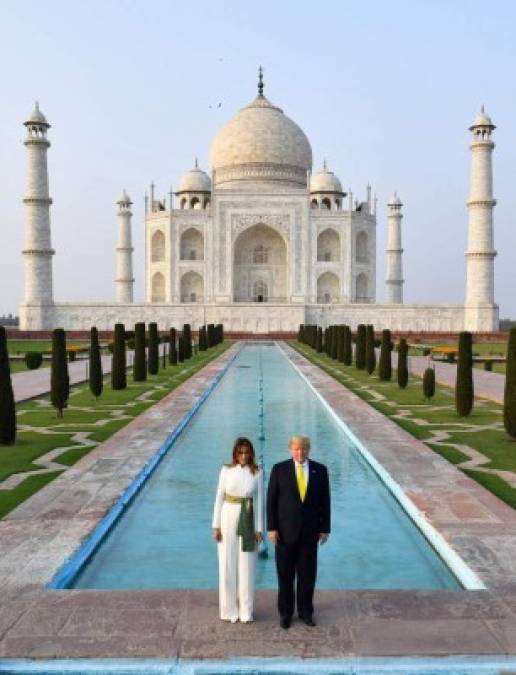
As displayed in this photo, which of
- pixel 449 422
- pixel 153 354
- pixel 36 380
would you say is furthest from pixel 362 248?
pixel 449 422

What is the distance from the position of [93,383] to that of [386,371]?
21.6 ft

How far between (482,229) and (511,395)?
30.7 m

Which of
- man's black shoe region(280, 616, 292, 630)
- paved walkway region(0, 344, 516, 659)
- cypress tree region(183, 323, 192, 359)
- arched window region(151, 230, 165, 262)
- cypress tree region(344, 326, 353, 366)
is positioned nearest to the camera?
paved walkway region(0, 344, 516, 659)

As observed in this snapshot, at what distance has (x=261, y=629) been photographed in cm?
333

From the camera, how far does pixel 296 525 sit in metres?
3.40

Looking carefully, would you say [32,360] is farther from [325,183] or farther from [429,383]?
[325,183]

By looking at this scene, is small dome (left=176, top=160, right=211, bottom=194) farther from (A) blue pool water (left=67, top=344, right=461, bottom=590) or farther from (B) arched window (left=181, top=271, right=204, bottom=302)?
(A) blue pool water (left=67, top=344, right=461, bottom=590)

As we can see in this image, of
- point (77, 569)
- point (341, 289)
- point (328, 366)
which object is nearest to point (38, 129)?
point (341, 289)

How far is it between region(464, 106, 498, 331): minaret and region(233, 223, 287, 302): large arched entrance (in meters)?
11.7

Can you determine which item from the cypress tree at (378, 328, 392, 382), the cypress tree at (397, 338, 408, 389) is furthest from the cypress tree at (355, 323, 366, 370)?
the cypress tree at (397, 338, 408, 389)

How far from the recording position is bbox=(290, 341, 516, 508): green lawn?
6976mm

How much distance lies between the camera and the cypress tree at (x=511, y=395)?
26.9 feet

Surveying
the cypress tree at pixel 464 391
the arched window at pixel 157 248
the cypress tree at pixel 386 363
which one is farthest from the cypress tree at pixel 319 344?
the arched window at pixel 157 248

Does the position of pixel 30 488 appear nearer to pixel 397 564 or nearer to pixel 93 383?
pixel 397 564
